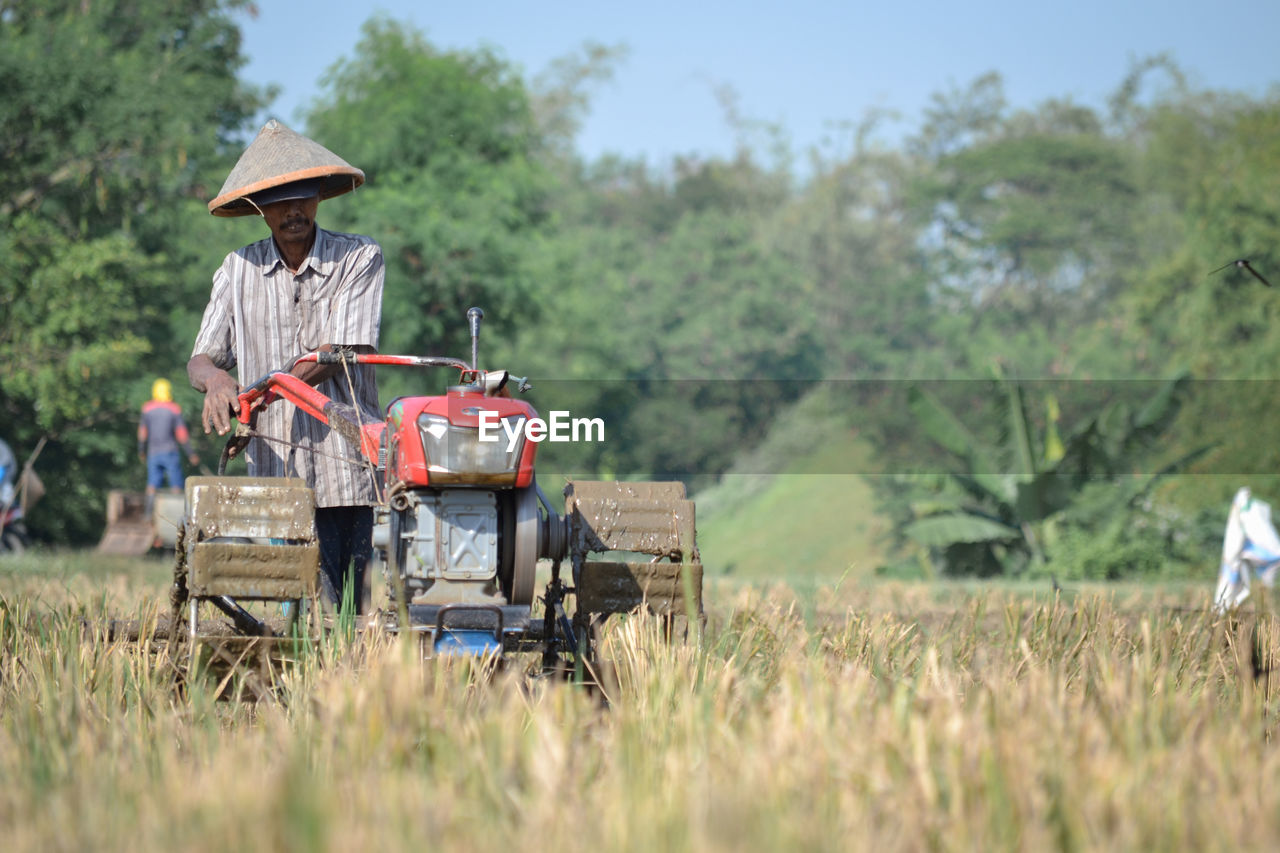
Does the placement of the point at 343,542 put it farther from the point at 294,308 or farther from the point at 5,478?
the point at 5,478

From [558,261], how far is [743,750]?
1257 inches

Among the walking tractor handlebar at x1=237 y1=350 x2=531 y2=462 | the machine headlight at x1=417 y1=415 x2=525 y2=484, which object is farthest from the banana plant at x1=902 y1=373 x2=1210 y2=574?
the machine headlight at x1=417 y1=415 x2=525 y2=484

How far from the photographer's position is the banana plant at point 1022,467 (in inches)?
811

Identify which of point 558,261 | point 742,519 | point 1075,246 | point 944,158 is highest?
point 944,158

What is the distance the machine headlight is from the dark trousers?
3.65 feet

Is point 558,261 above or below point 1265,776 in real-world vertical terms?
above

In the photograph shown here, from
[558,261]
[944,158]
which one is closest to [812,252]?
[944,158]

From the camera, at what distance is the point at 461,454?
446 centimetres

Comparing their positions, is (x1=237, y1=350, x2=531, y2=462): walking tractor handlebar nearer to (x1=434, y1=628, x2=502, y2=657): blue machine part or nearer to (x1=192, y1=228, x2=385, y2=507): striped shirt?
(x1=192, y1=228, x2=385, y2=507): striped shirt

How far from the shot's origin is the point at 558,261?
34.9m

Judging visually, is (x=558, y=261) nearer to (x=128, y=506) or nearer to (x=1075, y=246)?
(x=128, y=506)

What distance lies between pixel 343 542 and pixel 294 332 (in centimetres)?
77

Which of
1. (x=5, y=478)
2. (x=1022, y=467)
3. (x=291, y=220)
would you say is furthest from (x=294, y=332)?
(x=1022, y=467)

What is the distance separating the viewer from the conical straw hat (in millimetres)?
5164
